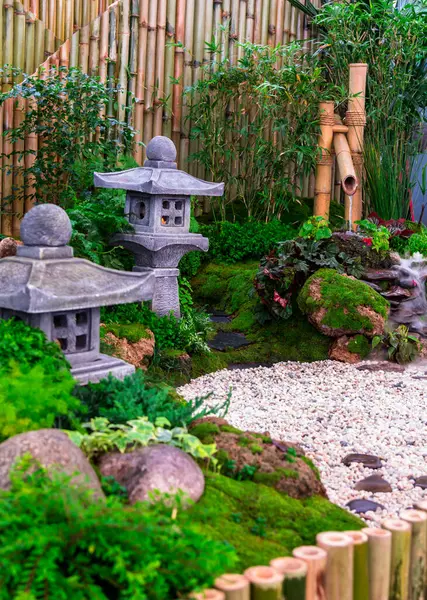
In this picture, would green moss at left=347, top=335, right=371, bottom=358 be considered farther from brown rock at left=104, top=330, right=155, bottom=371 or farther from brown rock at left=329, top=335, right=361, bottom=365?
brown rock at left=104, top=330, right=155, bottom=371

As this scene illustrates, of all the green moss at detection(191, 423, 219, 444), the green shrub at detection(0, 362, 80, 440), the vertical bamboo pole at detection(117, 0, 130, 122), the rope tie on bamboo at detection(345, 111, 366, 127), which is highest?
the vertical bamboo pole at detection(117, 0, 130, 122)

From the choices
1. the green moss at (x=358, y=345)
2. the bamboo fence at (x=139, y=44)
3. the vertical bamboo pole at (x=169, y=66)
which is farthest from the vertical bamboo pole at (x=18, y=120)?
the green moss at (x=358, y=345)

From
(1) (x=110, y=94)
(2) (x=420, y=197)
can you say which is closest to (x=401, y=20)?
(2) (x=420, y=197)

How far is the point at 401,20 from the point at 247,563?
23.3 feet

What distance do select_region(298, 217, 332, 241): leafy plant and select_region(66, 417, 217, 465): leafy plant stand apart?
12.5 ft

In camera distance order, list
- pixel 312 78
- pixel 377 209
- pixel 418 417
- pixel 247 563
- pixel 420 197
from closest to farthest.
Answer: pixel 247 563
pixel 418 417
pixel 312 78
pixel 377 209
pixel 420 197

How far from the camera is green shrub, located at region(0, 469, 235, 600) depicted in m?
1.91

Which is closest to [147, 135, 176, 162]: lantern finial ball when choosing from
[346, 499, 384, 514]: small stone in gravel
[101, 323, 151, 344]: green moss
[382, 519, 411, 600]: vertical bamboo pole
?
[101, 323, 151, 344]: green moss

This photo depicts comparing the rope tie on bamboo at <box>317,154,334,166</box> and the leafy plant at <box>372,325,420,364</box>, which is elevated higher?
the rope tie on bamboo at <box>317,154,334,166</box>

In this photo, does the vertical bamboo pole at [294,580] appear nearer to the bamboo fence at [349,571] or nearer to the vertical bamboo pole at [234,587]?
the bamboo fence at [349,571]

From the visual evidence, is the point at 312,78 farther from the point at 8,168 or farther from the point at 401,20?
the point at 8,168

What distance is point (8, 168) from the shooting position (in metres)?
6.66

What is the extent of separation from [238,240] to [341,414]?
3.07 metres

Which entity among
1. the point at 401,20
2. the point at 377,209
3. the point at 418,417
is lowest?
the point at 418,417
